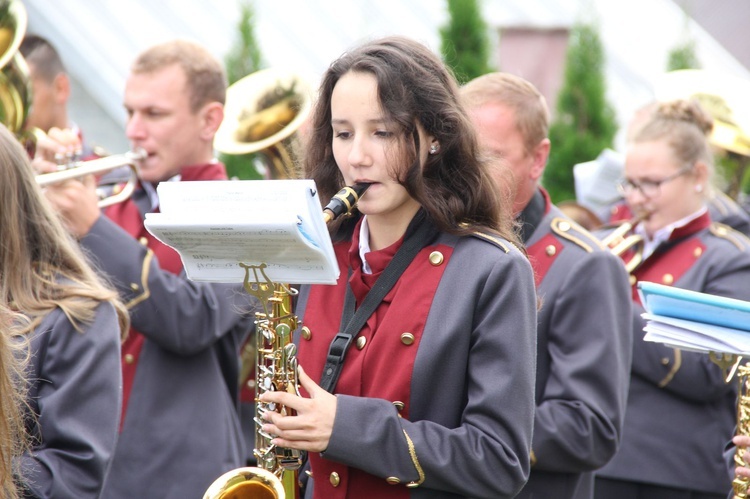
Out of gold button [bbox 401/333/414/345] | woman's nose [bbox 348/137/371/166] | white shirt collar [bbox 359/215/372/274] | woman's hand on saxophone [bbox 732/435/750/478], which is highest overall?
woman's nose [bbox 348/137/371/166]

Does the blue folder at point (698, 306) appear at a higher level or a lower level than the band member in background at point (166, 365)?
higher

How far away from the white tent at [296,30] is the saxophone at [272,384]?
9690 mm

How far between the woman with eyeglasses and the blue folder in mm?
1489

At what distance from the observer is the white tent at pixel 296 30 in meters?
12.3

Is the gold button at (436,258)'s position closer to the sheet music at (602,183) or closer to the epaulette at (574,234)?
the epaulette at (574,234)

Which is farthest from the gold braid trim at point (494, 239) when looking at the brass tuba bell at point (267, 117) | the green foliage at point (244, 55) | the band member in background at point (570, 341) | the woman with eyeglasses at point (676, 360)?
the green foliage at point (244, 55)

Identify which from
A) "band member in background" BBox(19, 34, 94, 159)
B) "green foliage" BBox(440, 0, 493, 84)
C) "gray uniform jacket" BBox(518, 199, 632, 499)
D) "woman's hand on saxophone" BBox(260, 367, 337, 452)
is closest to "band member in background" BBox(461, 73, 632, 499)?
"gray uniform jacket" BBox(518, 199, 632, 499)

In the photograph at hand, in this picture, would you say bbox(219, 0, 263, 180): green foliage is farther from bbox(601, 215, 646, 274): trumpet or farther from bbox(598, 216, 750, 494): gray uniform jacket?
bbox(598, 216, 750, 494): gray uniform jacket

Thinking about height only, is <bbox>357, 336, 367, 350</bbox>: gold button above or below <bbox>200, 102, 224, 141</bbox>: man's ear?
above

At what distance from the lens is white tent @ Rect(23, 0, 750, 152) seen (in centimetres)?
1234

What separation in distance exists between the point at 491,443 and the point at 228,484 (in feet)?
2.24

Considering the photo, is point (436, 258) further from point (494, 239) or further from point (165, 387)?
point (165, 387)

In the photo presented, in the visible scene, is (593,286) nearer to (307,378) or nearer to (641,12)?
(307,378)

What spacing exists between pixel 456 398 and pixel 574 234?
1346mm
